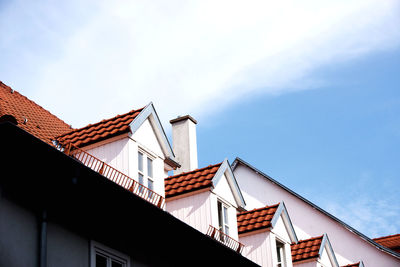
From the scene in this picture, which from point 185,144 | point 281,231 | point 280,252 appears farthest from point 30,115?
point 280,252

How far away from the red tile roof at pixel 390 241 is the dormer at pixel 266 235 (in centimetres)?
1018

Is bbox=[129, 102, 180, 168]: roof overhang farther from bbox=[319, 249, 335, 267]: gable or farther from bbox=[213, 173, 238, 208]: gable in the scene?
bbox=[319, 249, 335, 267]: gable

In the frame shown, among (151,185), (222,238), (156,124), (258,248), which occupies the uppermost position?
(156,124)

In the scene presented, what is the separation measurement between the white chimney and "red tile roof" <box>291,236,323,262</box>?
4607 millimetres

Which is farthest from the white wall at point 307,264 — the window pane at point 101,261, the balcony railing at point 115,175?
the window pane at point 101,261

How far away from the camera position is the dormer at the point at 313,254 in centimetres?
2541

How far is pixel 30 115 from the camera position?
19.2 metres

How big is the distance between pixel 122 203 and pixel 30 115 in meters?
6.32

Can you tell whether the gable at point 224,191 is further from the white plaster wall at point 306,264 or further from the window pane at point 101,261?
the window pane at point 101,261

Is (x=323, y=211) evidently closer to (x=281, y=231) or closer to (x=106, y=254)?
(x=281, y=231)

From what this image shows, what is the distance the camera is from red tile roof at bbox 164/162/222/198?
66.8ft

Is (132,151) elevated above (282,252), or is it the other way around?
(132,151)

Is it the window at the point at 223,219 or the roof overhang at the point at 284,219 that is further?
the roof overhang at the point at 284,219

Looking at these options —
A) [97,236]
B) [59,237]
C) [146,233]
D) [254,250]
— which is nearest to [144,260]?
[146,233]
